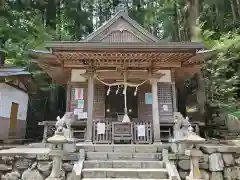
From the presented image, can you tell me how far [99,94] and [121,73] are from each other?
1.90 m

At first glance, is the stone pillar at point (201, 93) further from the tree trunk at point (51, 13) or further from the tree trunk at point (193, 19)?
the tree trunk at point (51, 13)

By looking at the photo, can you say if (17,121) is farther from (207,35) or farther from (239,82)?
(239,82)

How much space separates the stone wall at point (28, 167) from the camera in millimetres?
5938

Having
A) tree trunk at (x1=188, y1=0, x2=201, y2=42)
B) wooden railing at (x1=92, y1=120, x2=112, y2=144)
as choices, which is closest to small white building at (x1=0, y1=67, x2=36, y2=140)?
wooden railing at (x1=92, y1=120, x2=112, y2=144)

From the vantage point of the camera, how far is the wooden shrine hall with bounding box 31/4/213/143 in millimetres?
7723

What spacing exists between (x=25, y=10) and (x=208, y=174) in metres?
19.0

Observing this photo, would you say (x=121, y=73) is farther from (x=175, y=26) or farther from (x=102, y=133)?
(x=175, y=26)

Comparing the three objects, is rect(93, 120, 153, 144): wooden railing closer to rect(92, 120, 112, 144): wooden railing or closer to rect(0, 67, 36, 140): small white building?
rect(92, 120, 112, 144): wooden railing

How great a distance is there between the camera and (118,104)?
10.9 meters

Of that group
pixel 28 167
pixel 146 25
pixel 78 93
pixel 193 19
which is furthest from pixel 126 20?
pixel 146 25

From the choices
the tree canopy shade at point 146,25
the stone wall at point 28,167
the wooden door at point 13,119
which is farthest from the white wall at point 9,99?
the stone wall at point 28,167

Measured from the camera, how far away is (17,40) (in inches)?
628

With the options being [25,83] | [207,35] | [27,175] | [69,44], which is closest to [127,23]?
[69,44]

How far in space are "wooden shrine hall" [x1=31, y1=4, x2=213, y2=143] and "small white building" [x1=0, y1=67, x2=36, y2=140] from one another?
91.0 inches
